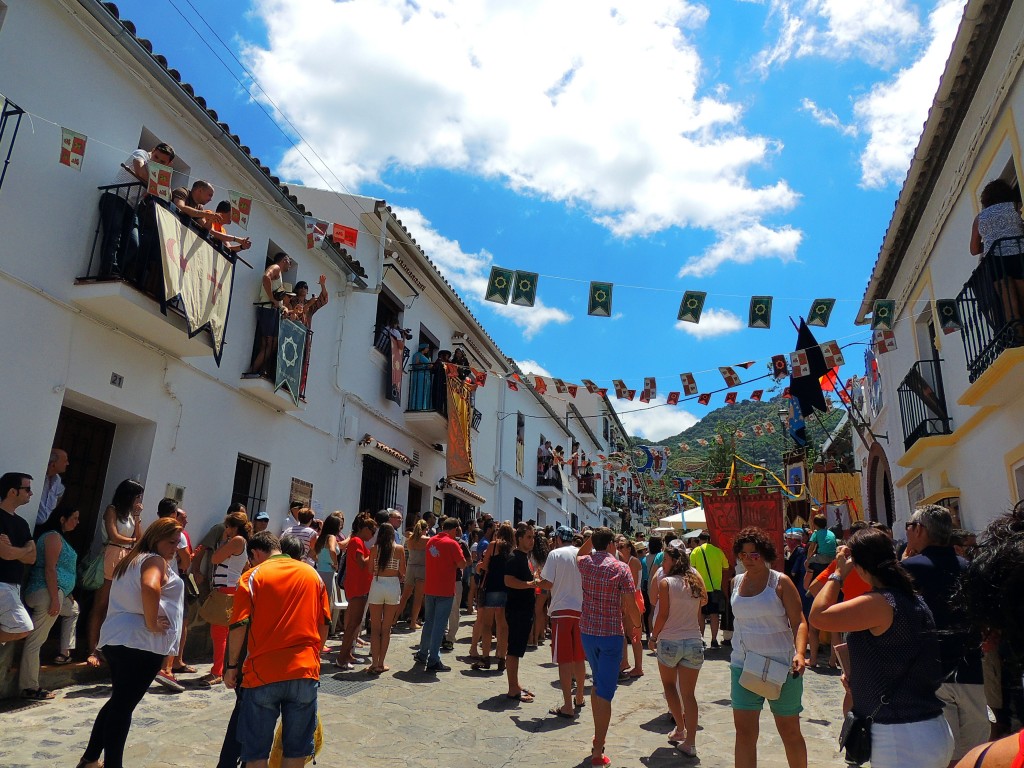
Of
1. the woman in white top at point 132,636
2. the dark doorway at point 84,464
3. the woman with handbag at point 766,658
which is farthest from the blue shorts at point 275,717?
the dark doorway at point 84,464

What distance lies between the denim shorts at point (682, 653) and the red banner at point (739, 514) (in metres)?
7.92

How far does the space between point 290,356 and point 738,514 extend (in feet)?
28.5

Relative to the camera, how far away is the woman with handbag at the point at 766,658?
14.0 ft

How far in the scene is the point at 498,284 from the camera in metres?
10.3

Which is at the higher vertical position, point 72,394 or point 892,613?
point 72,394

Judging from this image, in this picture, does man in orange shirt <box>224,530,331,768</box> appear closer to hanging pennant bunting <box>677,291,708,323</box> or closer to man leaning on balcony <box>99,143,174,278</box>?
man leaning on balcony <box>99,143,174,278</box>

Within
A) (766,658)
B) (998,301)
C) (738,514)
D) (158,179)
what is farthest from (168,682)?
(738,514)

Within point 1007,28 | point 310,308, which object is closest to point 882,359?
point 1007,28

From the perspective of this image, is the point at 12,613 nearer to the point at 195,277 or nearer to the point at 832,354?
the point at 195,277

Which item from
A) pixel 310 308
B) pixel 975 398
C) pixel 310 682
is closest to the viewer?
pixel 310 682

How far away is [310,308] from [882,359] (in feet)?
37.8

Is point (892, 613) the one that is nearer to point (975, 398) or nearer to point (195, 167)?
point (975, 398)

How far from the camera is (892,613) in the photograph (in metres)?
2.98

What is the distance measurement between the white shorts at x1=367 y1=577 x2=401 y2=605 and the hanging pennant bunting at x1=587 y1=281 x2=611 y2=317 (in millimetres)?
4775
